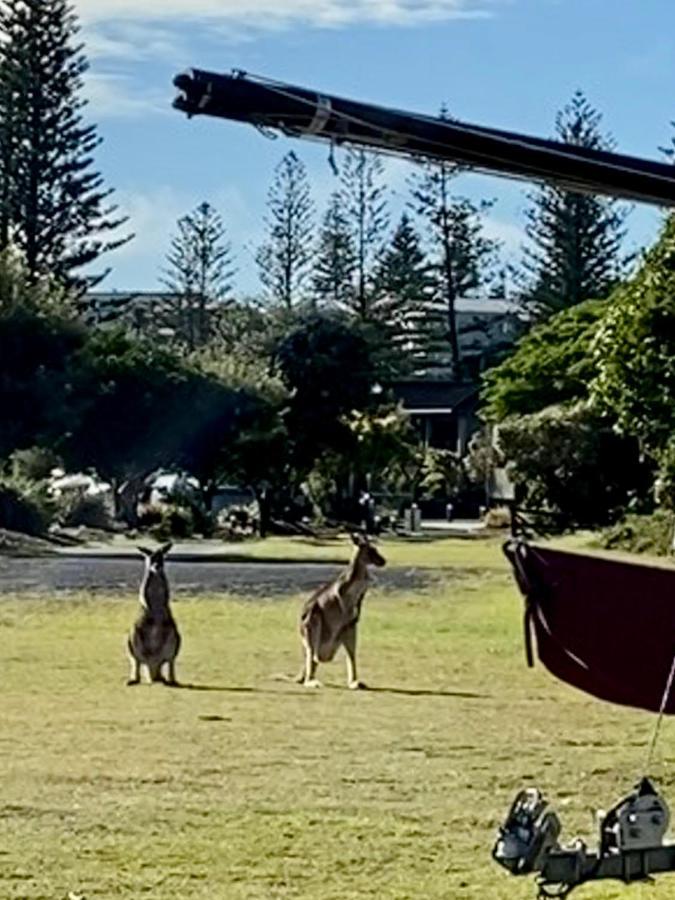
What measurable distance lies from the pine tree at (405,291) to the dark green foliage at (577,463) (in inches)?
1327

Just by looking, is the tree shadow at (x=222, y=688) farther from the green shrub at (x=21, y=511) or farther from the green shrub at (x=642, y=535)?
the green shrub at (x=21, y=511)

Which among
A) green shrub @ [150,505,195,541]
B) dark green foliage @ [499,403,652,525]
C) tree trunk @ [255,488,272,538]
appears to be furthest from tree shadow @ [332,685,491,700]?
tree trunk @ [255,488,272,538]

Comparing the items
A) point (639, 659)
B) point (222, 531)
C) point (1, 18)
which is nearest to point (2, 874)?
point (639, 659)

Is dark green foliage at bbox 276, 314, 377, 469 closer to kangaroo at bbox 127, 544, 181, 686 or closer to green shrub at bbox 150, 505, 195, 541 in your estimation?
green shrub at bbox 150, 505, 195, 541

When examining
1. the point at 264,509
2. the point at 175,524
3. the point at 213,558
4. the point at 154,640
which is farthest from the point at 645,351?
the point at 264,509

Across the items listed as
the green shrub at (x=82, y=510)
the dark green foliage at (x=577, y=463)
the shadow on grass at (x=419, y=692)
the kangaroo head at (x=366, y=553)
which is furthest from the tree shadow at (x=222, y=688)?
the green shrub at (x=82, y=510)

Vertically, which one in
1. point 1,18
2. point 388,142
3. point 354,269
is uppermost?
point 1,18

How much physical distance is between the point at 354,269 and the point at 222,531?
3235 cm

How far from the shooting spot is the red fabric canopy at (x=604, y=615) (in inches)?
214

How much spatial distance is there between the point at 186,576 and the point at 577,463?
1464cm

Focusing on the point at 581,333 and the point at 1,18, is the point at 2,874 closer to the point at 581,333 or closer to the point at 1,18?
the point at 581,333

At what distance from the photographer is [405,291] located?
75.1 m

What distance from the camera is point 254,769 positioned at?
978 centimetres

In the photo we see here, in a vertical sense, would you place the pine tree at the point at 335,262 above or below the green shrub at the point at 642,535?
above
